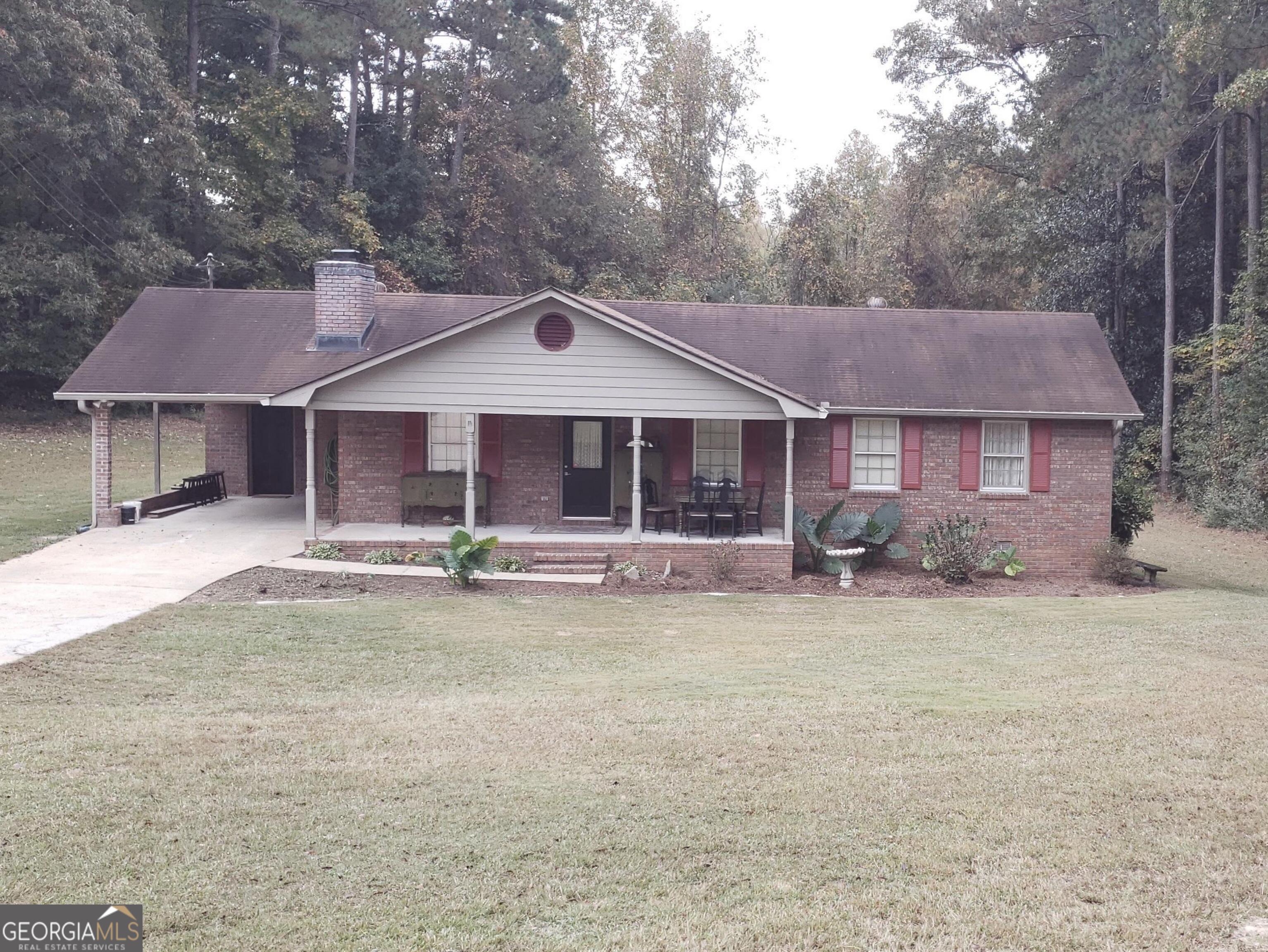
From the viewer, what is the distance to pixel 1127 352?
3288 centimetres

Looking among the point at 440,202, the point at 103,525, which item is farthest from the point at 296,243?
the point at 103,525

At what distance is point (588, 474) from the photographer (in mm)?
18484

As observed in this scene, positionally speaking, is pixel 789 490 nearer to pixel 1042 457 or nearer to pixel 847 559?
pixel 847 559

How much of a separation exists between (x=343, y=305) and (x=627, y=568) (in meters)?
7.27

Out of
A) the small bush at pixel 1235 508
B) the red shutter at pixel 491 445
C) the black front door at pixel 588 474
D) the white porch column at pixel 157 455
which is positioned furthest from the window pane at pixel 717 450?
the small bush at pixel 1235 508

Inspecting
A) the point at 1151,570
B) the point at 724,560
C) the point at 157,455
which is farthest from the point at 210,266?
the point at 1151,570

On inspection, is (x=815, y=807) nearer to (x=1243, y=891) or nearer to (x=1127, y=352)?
(x=1243, y=891)

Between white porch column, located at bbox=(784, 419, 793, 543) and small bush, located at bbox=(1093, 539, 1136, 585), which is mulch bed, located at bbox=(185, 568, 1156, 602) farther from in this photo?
white porch column, located at bbox=(784, 419, 793, 543)

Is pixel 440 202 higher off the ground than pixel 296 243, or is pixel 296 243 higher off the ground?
pixel 440 202

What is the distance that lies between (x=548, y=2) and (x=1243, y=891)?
45799 millimetres

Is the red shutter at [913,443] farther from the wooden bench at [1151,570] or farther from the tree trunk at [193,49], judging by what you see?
the tree trunk at [193,49]

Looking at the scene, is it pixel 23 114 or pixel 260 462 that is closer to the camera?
pixel 260 462

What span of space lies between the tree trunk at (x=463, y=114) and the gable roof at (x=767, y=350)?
2271 cm

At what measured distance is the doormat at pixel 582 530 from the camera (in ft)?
57.2
